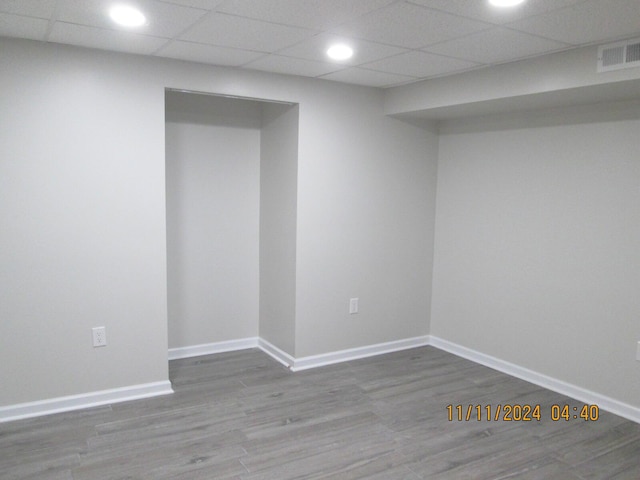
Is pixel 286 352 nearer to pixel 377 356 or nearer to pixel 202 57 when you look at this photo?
pixel 377 356

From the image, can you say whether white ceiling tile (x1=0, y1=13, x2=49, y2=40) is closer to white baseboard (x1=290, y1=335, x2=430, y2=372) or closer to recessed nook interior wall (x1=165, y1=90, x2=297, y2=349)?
recessed nook interior wall (x1=165, y1=90, x2=297, y2=349)

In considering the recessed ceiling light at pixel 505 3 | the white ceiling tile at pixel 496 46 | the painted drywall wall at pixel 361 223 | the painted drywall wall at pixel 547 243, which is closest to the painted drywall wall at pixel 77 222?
the painted drywall wall at pixel 361 223

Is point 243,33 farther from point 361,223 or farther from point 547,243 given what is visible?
point 547,243

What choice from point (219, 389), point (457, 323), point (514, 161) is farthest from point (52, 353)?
point (514, 161)

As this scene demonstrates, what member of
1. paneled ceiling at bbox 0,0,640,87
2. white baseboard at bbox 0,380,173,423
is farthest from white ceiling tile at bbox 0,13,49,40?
white baseboard at bbox 0,380,173,423

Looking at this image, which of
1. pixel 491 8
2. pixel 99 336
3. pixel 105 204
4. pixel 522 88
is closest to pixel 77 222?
pixel 105 204

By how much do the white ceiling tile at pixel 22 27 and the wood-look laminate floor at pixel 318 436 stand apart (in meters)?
2.21

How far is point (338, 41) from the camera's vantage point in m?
2.71

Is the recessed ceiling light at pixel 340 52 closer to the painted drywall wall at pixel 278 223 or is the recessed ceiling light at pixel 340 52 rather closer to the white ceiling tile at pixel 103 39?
the painted drywall wall at pixel 278 223

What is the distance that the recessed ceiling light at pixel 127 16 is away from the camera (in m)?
2.30

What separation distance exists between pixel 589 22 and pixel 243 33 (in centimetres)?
164

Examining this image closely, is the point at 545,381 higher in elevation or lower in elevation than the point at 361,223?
lower

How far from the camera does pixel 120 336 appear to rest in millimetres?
3326

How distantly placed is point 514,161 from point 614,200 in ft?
2.63
